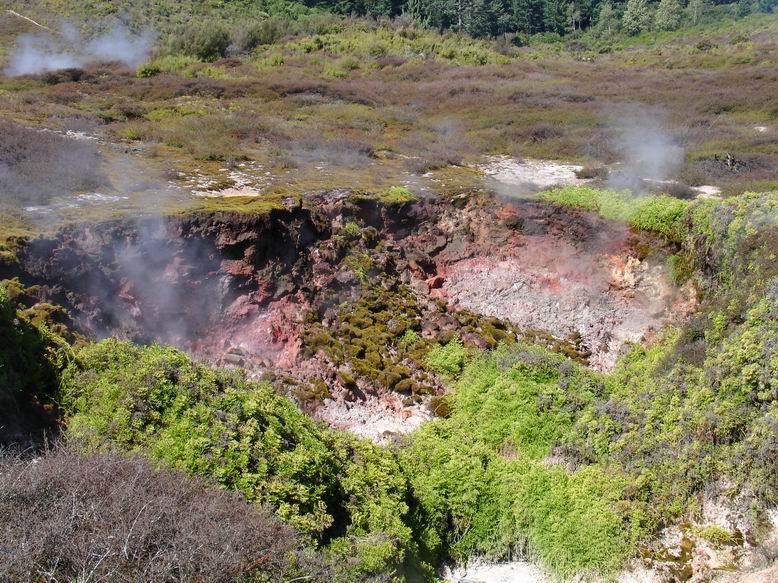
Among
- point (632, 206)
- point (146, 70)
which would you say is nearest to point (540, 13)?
point (146, 70)

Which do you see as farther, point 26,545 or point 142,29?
point 142,29

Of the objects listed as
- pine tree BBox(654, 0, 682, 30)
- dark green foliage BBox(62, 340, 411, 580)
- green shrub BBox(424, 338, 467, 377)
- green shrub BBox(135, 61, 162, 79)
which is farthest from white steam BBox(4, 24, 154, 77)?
pine tree BBox(654, 0, 682, 30)

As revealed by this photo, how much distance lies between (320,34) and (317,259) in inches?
A: 1253

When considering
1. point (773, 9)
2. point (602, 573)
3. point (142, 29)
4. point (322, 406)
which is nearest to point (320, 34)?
point (142, 29)

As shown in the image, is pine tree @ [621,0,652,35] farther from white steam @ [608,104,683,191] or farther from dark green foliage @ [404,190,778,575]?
dark green foliage @ [404,190,778,575]

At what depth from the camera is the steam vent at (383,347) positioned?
18.9 feet

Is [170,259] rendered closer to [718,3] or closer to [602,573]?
[602,573]

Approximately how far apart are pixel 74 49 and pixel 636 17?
46303 mm

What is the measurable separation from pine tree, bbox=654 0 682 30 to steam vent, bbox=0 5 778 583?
130ft

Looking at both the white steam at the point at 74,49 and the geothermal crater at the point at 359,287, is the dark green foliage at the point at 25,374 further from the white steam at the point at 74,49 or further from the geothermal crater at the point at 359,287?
the white steam at the point at 74,49

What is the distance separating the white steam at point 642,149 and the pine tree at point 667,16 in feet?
126

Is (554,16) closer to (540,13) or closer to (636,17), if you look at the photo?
(540,13)

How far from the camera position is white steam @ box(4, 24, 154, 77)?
3023 cm

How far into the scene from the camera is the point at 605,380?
1012cm
